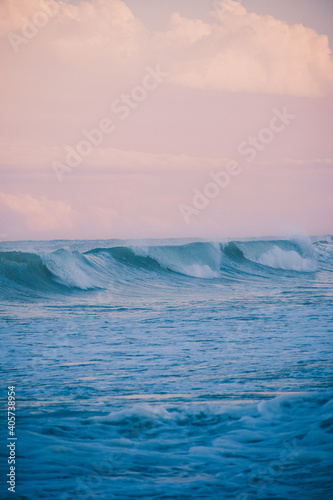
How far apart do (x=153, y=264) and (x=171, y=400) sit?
57.6ft

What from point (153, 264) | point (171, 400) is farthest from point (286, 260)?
point (171, 400)

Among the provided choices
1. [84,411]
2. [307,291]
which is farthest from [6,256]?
[84,411]

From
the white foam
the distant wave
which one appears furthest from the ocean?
the white foam

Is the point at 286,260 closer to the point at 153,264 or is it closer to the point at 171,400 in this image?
the point at 153,264

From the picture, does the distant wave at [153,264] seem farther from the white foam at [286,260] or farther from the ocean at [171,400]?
the ocean at [171,400]

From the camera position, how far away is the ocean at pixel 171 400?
11.0 ft

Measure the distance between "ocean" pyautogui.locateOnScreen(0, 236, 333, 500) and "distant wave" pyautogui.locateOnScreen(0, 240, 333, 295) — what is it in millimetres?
5461

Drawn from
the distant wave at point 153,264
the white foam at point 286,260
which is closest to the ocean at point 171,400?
the distant wave at point 153,264

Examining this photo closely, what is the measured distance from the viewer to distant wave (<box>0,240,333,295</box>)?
1720 cm

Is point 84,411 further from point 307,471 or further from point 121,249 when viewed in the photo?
point 121,249

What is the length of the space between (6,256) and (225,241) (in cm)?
1349

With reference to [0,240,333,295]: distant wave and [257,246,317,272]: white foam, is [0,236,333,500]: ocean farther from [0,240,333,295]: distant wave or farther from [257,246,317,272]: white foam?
[257,246,317,272]: white foam

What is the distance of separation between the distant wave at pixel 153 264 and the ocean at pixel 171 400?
5.46 metres

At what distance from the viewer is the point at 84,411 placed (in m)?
4.50
